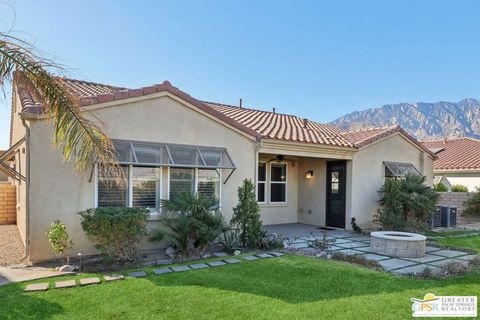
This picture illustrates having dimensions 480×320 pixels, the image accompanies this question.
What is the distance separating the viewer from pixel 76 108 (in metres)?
8.35

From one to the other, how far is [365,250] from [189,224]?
25.9ft

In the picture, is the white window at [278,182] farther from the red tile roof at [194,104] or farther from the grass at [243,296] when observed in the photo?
the grass at [243,296]

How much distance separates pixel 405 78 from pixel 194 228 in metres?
73.8

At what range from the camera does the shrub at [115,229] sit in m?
11.3

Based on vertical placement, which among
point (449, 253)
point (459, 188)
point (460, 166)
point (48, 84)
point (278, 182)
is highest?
point (48, 84)

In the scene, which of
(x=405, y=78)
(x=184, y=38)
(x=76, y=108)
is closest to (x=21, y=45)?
(x=76, y=108)

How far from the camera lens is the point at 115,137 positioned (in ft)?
43.7

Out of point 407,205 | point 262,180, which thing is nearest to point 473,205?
point 407,205

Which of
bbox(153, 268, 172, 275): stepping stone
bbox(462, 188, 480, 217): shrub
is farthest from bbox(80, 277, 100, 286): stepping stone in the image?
bbox(462, 188, 480, 217): shrub

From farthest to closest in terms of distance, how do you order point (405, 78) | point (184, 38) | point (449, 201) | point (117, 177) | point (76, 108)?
point (405, 78)
point (449, 201)
point (184, 38)
point (117, 177)
point (76, 108)

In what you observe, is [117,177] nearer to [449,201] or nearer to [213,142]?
[213,142]

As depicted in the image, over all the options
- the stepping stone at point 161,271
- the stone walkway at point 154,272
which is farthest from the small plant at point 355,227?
the stepping stone at point 161,271

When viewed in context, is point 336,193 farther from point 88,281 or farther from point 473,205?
point 88,281

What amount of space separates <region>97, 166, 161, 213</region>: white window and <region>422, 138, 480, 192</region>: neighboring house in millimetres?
24976
